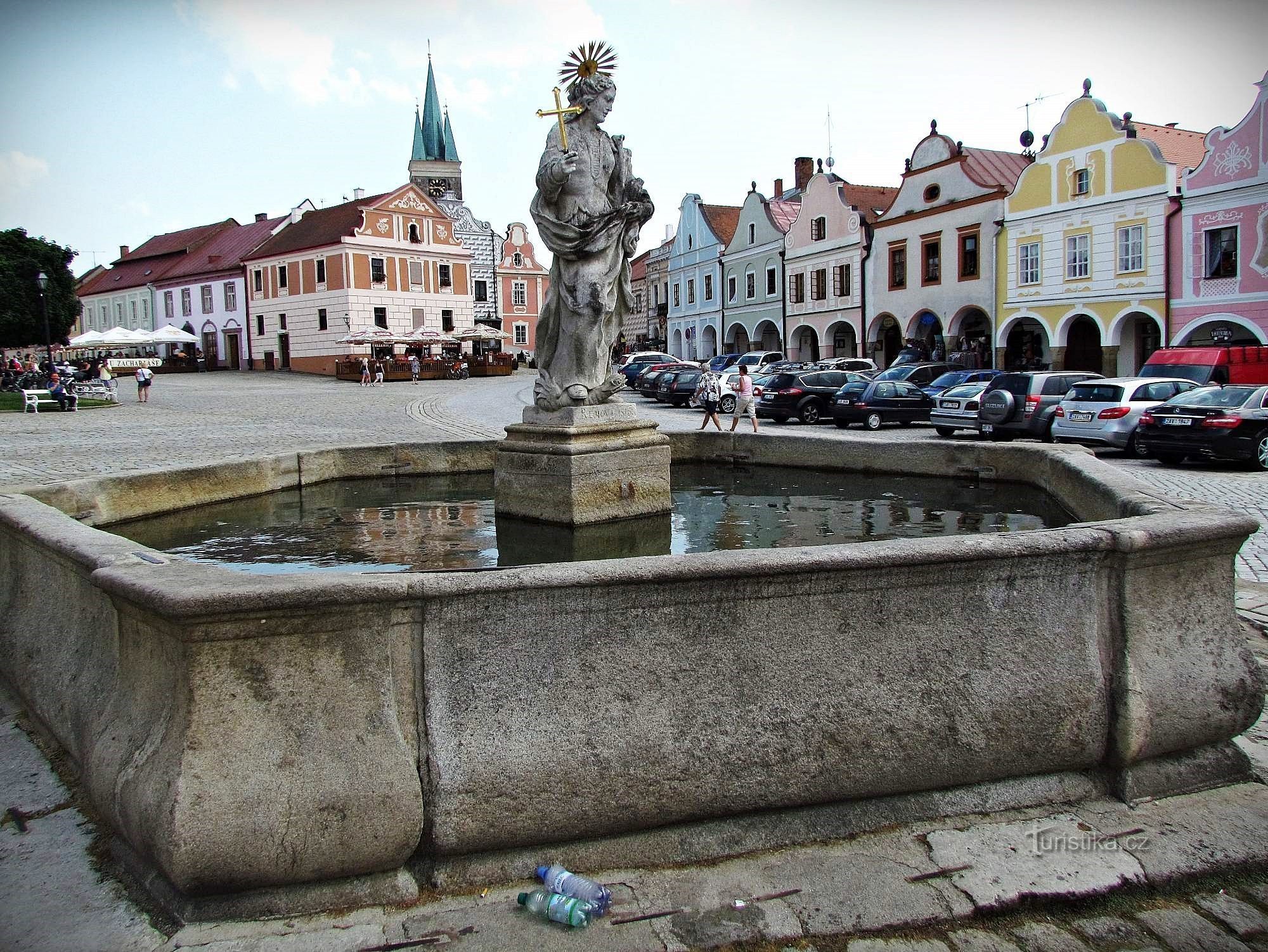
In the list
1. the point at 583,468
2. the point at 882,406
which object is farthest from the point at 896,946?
the point at 882,406

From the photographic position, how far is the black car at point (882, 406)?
23.0 meters

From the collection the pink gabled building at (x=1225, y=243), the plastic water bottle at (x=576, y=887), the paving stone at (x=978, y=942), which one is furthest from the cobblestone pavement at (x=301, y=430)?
the pink gabled building at (x=1225, y=243)

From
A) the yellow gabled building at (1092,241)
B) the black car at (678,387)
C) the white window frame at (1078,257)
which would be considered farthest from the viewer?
the white window frame at (1078,257)

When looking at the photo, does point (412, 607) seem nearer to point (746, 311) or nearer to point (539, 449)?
point (539, 449)

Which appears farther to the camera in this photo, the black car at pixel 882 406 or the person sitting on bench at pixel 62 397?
the person sitting on bench at pixel 62 397

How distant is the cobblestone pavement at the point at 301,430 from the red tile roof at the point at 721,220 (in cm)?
2448

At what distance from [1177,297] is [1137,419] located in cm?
1643

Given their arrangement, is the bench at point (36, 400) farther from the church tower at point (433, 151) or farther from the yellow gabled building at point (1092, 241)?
the church tower at point (433, 151)

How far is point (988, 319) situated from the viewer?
40.6 meters

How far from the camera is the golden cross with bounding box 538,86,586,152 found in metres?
6.27

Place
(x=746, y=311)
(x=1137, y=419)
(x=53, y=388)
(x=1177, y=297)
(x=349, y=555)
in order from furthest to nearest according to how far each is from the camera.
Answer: (x=746, y=311), (x=1177, y=297), (x=53, y=388), (x=1137, y=419), (x=349, y=555)

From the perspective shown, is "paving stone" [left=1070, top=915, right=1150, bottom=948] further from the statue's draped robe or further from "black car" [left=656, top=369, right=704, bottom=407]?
"black car" [left=656, top=369, right=704, bottom=407]

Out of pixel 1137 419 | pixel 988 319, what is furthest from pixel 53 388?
pixel 988 319

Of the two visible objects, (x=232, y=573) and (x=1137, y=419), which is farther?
(x=1137, y=419)
